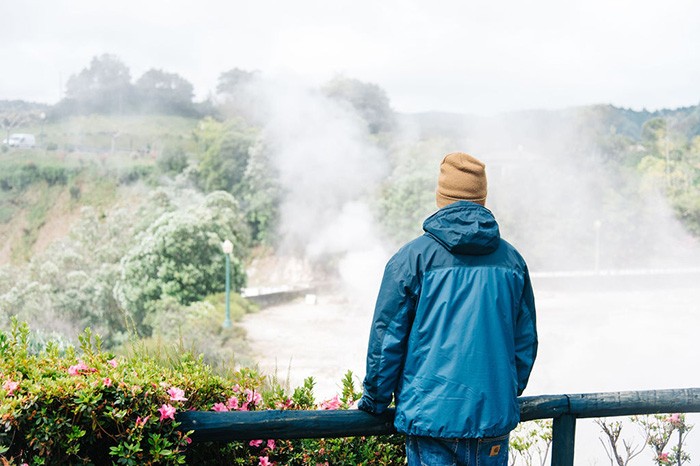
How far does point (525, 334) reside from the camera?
172cm

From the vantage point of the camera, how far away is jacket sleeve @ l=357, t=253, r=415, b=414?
1.61 m

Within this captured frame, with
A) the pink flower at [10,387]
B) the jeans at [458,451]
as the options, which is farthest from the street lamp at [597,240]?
the pink flower at [10,387]

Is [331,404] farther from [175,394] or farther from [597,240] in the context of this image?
[597,240]

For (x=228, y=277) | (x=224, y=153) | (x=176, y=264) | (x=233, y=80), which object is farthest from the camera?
(x=233, y=80)

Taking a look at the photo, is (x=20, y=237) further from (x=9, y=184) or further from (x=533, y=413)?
(x=533, y=413)

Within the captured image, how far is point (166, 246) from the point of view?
533 inches

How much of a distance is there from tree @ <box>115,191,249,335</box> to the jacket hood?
1209cm

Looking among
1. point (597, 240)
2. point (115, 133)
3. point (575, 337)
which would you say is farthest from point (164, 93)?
point (597, 240)

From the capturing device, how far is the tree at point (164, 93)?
15.7 metres

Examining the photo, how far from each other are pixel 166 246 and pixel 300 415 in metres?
12.2

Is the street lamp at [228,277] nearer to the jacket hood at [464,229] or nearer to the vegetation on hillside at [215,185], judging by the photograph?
the vegetation on hillside at [215,185]

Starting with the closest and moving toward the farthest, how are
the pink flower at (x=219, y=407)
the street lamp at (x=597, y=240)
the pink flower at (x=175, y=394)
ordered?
the pink flower at (x=175, y=394)
the pink flower at (x=219, y=407)
the street lamp at (x=597, y=240)

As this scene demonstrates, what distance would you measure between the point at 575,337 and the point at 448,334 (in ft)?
43.4

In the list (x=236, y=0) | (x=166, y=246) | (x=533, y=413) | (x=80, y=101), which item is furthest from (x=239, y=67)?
(x=533, y=413)
